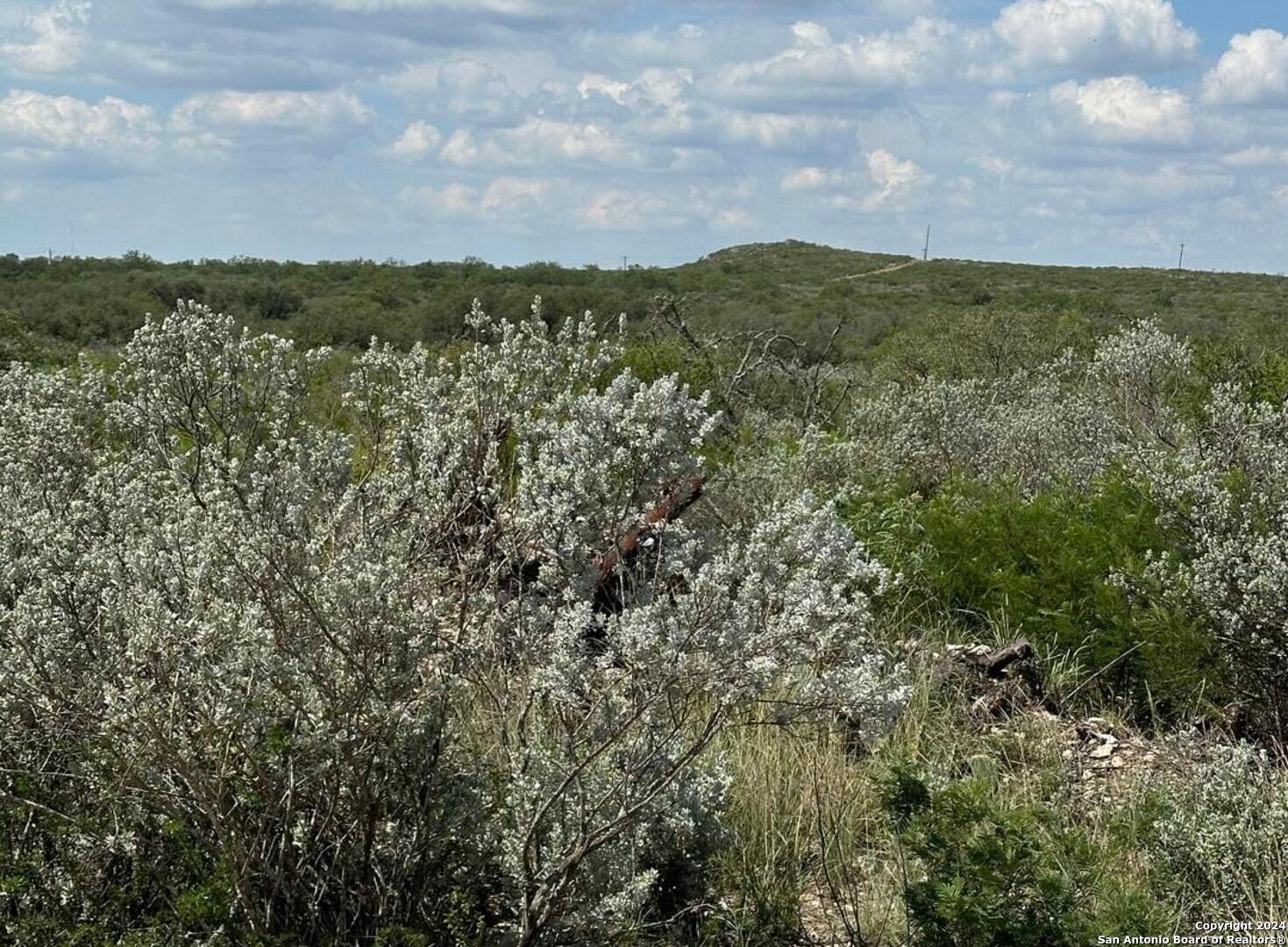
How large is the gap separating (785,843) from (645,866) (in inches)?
24.6

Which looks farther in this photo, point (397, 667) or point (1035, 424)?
point (1035, 424)

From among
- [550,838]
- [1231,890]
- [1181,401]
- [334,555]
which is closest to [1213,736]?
[1231,890]

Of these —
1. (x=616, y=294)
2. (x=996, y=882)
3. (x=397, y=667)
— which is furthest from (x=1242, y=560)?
(x=616, y=294)

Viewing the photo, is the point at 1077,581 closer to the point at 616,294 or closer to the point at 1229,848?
the point at 1229,848

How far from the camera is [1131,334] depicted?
1204 centimetres

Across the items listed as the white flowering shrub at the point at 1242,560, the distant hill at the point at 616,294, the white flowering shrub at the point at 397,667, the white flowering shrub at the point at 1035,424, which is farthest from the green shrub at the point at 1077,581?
the distant hill at the point at 616,294

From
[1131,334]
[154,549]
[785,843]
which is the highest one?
[1131,334]

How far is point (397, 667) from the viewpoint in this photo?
128 inches

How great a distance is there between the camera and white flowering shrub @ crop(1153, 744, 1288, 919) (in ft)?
13.1

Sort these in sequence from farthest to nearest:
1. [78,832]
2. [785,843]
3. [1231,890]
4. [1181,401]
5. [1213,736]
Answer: [1181,401] → [1213,736] → [785,843] → [1231,890] → [78,832]

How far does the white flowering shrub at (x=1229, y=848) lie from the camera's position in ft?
13.1

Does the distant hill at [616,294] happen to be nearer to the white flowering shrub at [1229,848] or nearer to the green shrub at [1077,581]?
the green shrub at [1077,581]

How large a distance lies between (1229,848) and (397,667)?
246cm

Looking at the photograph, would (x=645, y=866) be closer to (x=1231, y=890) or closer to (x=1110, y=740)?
(x=1231, y=890)
